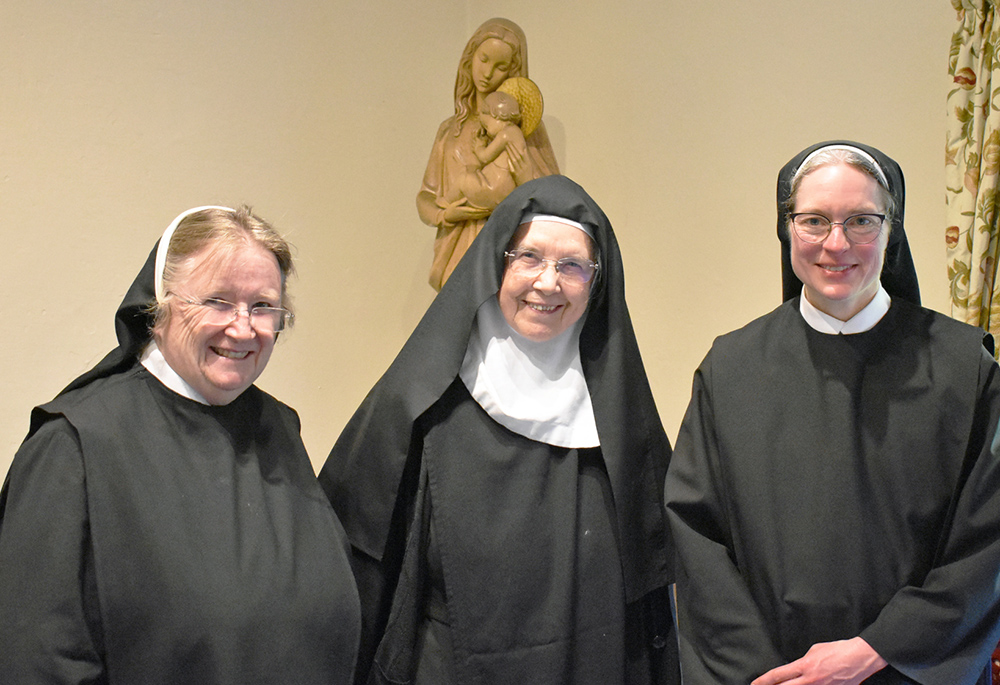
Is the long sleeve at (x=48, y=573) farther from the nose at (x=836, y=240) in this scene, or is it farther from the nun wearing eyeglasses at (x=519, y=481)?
the nose at (x=836, y=240)

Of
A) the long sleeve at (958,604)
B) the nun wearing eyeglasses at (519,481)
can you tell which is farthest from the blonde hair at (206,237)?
the long sleeve at (958,604)

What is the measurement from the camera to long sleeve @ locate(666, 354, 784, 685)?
1949mm

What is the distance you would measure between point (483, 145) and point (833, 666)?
2.59 metres

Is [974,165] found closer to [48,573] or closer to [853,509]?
[853,509]

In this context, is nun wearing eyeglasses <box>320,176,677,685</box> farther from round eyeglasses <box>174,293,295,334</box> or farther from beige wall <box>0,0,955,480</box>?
beige wall <box>0,0,955,480</box>

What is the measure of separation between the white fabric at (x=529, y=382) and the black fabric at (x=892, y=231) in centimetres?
55

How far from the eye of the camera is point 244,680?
181 cm

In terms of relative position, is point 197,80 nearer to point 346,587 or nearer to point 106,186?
point 106,186

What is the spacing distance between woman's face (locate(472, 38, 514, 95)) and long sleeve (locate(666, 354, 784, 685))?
2106mm

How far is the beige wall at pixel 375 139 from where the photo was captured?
323cm

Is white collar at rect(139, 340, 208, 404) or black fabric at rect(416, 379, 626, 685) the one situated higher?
white collar at rect(139, 340, 208, 404)

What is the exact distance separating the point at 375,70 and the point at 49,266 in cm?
177

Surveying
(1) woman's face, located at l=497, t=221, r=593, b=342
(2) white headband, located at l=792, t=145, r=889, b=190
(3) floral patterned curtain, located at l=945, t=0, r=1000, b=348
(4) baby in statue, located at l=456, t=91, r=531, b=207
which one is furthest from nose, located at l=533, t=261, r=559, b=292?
(4) baby in statue, located at l=456, t=91, r=531, b=207

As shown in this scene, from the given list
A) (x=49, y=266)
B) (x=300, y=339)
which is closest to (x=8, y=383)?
(x=49, y=266)
